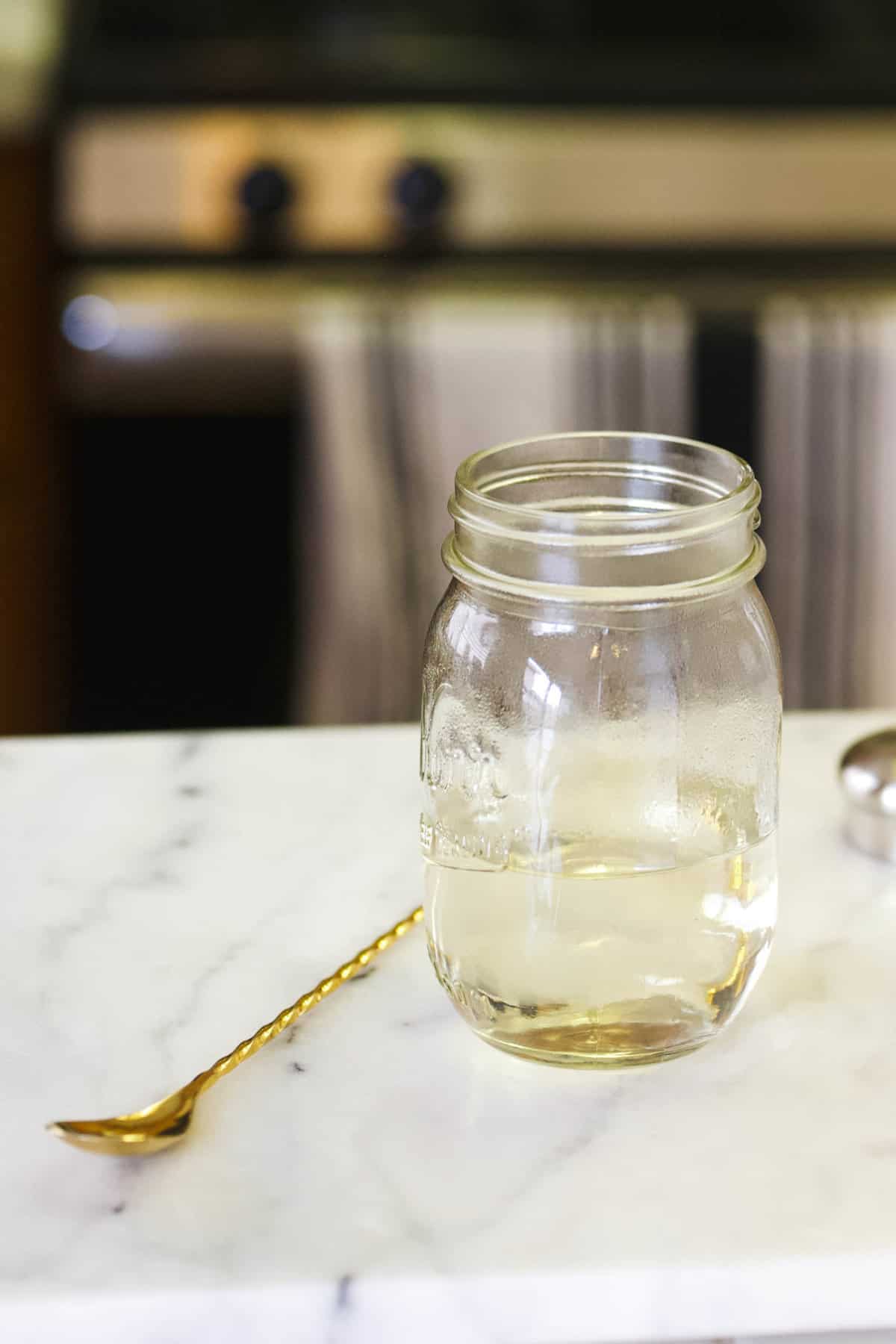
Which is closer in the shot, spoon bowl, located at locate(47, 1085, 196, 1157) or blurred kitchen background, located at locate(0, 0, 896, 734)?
spoon bowl, located at locate(47, 1085, 196, 1157)

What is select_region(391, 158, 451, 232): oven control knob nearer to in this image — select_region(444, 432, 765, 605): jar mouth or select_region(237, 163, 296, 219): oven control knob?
select_region(237, 163, 296, 219): oven control knob

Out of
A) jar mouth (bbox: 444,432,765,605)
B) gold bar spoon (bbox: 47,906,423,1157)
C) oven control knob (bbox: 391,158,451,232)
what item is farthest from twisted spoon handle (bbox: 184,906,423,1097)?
oven control knob (bbox: 391,158,451,232)

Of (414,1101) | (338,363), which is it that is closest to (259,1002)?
(414,1101)

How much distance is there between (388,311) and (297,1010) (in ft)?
3.61

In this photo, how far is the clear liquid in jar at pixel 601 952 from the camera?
1.49ft

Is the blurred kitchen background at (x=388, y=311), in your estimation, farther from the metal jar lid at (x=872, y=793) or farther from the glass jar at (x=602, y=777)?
the glass jar at (x=602, y=777)

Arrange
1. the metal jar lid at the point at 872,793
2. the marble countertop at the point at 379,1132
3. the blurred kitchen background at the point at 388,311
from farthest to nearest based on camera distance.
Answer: the blurred kitchen background at the point at 388,311, the metal jar lid at the point at 872,793, the marble countertop at the point at 379,1132

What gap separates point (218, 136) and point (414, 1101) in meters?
1.26

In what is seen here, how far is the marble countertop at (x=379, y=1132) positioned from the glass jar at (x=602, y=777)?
0.08 ft

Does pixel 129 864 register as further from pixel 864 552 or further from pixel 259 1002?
pixel 864 552

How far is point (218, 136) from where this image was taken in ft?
4.99

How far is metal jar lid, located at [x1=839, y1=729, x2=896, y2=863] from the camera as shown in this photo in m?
0.58

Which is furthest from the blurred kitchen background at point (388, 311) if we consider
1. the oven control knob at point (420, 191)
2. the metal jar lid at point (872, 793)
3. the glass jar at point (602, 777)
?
the glass jar at point (602, 777)

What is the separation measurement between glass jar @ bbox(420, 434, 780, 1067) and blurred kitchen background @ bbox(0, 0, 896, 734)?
3.34ft
